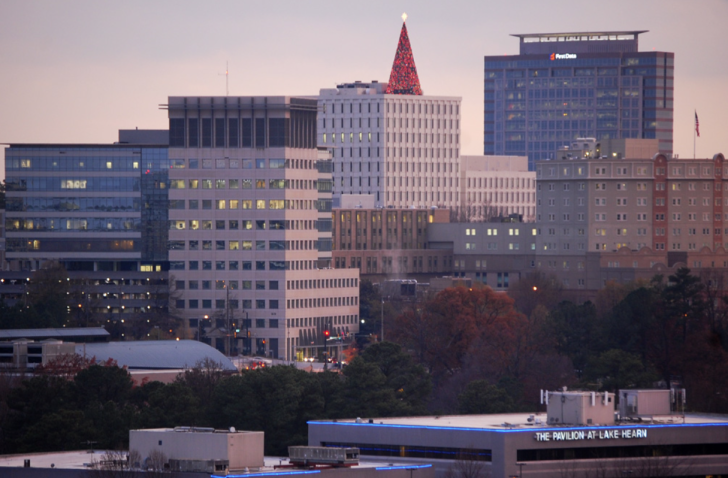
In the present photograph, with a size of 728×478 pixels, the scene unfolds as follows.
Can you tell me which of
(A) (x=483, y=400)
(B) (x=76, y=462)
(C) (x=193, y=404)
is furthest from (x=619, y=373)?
(B) (x=76, y=462)

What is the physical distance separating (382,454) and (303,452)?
1017 cm

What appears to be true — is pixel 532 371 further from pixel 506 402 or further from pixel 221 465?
pixel 221 465

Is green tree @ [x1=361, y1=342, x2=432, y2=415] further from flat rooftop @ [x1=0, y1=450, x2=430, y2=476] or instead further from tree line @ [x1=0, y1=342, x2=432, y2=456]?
flat rooftop @ [x1=0, y1=450, x2=430, y2=476]

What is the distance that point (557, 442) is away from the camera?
314 feet

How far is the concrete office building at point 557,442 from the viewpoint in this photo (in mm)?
94688

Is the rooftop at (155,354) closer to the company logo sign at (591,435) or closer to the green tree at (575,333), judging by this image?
the green tree at (575,333)

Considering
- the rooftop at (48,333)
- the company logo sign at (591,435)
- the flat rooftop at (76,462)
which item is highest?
the rooftop at (48,333)

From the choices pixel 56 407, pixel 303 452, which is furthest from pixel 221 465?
pixel 56 407

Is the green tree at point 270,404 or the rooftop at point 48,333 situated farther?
the rooftop at point 48,333

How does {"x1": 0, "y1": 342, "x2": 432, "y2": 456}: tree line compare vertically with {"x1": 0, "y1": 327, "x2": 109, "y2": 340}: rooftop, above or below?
below

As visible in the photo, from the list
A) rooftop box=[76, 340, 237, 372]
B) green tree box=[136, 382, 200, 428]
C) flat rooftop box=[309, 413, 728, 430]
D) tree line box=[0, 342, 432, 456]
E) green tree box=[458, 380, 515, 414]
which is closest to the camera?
flat rooftop box=[309, 413, 728, 430]

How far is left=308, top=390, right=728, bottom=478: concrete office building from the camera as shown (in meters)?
94.7

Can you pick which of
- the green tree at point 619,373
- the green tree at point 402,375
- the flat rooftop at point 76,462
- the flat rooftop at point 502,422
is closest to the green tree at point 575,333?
the green tree at point 619,373

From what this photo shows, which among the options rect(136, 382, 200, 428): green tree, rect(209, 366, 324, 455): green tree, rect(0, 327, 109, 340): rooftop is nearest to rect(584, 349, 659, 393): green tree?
rect(209, 366, 324, 455): green tree
